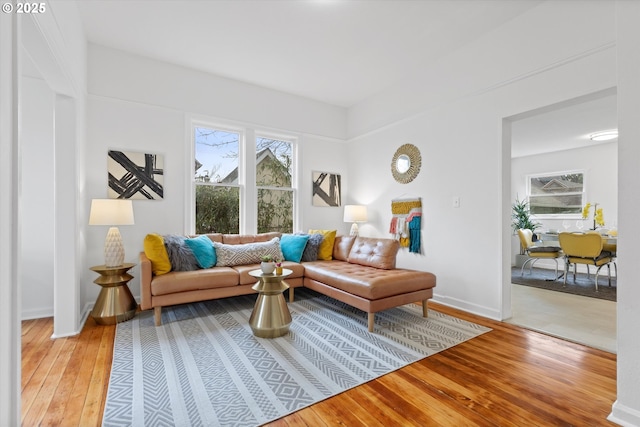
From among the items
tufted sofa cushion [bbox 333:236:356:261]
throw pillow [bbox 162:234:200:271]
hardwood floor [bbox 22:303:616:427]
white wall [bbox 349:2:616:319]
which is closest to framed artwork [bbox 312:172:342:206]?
tufted sofa cushion [bbox 333:236:356:261]

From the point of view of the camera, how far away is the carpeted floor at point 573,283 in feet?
13.5

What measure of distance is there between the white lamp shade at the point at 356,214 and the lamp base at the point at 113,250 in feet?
9.88

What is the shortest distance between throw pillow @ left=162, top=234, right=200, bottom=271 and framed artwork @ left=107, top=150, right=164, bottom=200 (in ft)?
2.51

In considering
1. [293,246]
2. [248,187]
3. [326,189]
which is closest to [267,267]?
[293,246]

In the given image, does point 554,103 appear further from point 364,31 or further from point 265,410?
point 265,410

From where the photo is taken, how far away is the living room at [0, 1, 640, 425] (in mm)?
2398

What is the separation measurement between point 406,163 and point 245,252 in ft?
8.17

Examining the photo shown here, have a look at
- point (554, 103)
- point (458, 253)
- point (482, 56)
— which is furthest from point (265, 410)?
point (482, 56)

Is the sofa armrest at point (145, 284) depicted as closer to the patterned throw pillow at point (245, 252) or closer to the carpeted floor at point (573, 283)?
the patterned throw pillow at point (245, 252)

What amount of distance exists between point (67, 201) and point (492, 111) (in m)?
4.17

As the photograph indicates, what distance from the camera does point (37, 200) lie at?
10.2 ft

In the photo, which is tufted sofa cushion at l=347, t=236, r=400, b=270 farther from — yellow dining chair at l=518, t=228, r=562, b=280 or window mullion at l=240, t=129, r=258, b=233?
yellow dining chair at l=518, t=228, r=562, b=280

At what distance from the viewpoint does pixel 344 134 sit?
5352mm

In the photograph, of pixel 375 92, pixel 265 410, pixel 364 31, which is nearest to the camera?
pixel 265 410
